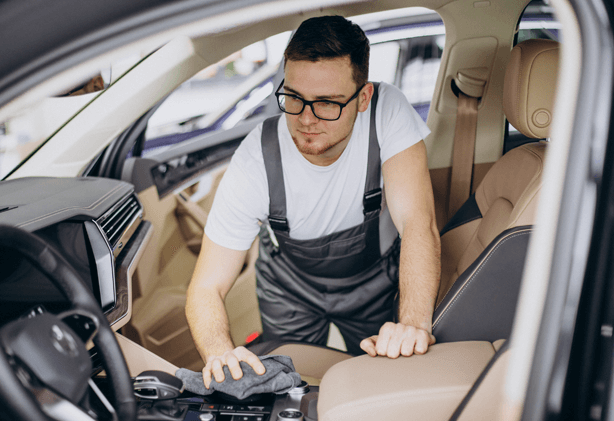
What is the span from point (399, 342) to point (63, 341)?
2.18 ft

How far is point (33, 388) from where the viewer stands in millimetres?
527

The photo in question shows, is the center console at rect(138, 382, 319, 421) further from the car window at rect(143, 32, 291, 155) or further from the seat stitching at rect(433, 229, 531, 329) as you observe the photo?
the car window at rect(143, 32, 291, 155)

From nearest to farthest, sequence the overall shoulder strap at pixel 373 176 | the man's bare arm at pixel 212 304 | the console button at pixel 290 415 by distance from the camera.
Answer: the console button at pixel 290 415 < the man's bare arm at pixel 212 304 < the overall shoulder strap at pixel 373 176

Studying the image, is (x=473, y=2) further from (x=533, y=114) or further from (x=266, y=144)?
(x=266, y=144)

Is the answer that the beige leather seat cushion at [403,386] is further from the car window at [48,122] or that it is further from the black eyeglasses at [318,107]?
the car window at [48,122]

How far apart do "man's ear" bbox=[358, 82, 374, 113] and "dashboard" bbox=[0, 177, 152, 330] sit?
0.80 meters

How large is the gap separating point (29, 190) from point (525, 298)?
1.22m

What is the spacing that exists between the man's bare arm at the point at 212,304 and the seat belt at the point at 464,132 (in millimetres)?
907

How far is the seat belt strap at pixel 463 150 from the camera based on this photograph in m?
1.79

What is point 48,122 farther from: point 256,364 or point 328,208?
point 256,364

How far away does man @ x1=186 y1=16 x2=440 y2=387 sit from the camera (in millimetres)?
1339

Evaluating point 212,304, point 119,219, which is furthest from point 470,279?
point 119,219

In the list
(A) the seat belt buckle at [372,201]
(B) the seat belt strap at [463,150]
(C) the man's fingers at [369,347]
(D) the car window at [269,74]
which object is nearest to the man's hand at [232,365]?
(C) the man's fingers at [369,347]

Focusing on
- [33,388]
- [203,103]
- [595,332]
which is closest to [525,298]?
[595,332]
